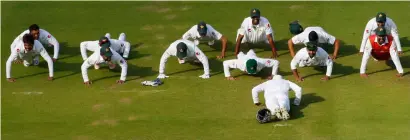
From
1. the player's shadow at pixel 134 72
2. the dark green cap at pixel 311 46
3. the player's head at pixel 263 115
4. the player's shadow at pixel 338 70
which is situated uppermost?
the dark green cap at pixel 311 46

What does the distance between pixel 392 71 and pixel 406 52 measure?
5.14 ft

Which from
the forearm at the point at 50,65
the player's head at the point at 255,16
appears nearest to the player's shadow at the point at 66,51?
the forearm at the point at 50,65

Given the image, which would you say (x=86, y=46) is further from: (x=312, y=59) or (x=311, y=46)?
(x=311, y=46)

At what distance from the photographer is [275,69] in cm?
2289

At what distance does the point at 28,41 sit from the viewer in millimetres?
23250

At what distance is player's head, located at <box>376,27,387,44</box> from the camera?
22516mm

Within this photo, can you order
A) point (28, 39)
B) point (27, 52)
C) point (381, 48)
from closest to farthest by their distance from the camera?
point (381, 48)
point (28, 39)
point (27, 52)

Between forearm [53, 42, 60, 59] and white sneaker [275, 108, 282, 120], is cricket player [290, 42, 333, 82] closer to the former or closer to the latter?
white sneaker [275, 108, 282, 120]

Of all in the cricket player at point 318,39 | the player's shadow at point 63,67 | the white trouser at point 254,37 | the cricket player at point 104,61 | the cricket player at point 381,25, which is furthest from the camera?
the white trouser at point 254,37

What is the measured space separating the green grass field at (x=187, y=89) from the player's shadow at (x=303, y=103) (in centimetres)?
5

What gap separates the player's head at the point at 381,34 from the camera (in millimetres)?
22516

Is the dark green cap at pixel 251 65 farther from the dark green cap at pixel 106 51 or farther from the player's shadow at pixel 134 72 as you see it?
the dark green cap at pixel 106 51

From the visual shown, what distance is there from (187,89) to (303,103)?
3377 mm

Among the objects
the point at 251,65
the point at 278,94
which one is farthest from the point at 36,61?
the point at 278,94
